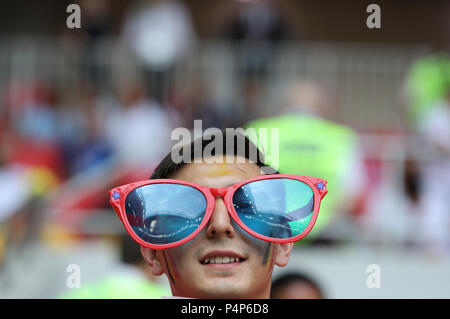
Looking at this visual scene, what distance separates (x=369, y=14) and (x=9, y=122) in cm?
612

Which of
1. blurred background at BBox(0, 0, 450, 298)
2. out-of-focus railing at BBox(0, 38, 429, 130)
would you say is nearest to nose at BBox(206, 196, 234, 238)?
blurred background at BBox(0, 0, 450, 298)

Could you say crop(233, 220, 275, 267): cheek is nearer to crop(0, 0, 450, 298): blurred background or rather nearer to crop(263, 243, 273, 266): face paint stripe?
crop(263, 243, 273, 266): face paint stripe

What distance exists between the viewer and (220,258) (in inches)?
49.0

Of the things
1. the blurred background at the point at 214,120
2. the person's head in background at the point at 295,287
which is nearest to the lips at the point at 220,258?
Answer: the person's head in background at the point at 295,287

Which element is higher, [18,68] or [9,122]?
[18,68]

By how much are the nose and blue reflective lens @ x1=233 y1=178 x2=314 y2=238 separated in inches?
0.8

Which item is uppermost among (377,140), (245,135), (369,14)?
(369,14)

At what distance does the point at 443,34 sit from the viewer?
10984 mm

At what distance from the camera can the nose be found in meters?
1.24

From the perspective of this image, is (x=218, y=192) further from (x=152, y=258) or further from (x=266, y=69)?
(x=266, y=69)

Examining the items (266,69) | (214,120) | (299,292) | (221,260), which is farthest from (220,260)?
(266,69)

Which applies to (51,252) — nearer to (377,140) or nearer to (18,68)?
(377,140)

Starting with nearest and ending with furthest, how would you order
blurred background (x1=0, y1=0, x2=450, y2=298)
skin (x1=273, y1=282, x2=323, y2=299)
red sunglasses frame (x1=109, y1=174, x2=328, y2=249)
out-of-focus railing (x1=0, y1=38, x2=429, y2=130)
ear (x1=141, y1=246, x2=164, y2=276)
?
1. red sunglasses frame (x1=109, y1=174, x2=328, y2=249)
2. ear (x1=141, y1=246, x2=164, y2=276)
3. skin (x1=273, y1=282, x2=323, y2=299)
4. blurred background (x1=0, y1=0, x2=450, y2=298)
5. out-of-focus railing (x1=0, y1=38, x2=429, y2=130)
